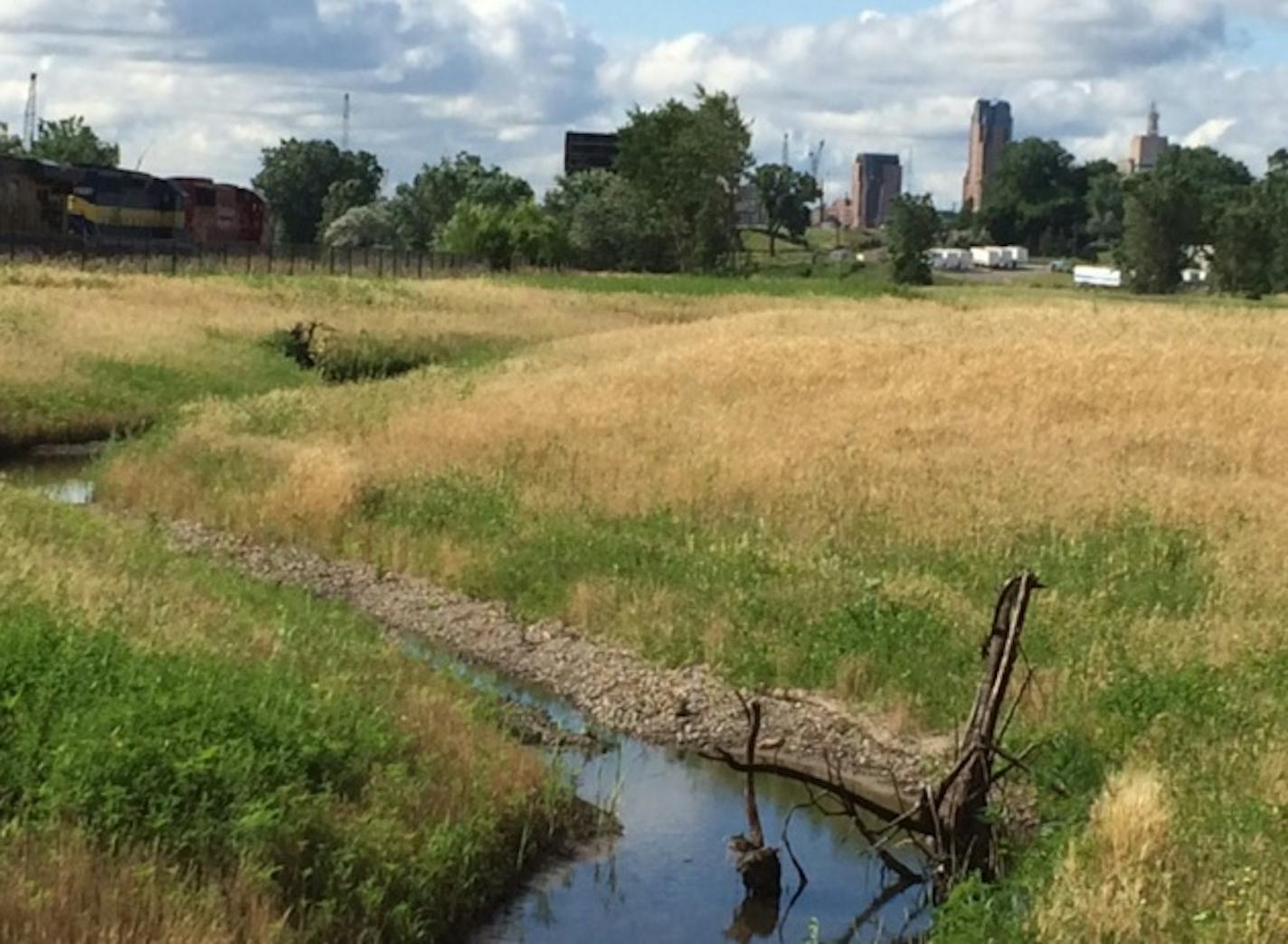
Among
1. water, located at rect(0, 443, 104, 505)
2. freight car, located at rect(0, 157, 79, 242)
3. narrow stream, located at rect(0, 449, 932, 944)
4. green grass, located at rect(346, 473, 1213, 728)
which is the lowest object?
water, located at rect(0, 443, 104, 505)

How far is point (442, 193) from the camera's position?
159 metres

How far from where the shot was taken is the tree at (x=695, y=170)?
116 meters

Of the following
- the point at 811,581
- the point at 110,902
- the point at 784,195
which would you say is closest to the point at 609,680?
the point at 811,581

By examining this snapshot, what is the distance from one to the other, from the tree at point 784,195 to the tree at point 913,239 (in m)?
27.8

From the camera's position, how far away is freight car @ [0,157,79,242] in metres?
81.0

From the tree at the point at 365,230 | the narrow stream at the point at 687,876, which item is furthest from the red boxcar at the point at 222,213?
the narrow stream at the point at 687,876

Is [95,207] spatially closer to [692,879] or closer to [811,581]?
[811,581]

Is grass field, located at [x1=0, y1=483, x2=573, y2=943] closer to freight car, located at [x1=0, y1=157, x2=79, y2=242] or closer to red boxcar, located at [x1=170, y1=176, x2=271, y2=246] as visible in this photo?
freight car, located at [x1=0, y1=157, x2=79, y2=242]

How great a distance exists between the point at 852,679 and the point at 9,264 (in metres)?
54.4

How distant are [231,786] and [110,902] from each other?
1.71 metres

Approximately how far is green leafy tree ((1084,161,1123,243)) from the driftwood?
180317 mm

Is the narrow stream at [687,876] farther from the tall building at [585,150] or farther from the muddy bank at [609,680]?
the tall building at [585,150]

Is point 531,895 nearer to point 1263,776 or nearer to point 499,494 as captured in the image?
point 1263,776

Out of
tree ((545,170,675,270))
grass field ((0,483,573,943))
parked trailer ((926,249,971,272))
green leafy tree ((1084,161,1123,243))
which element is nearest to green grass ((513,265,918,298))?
tree ((545,170,675,270))
